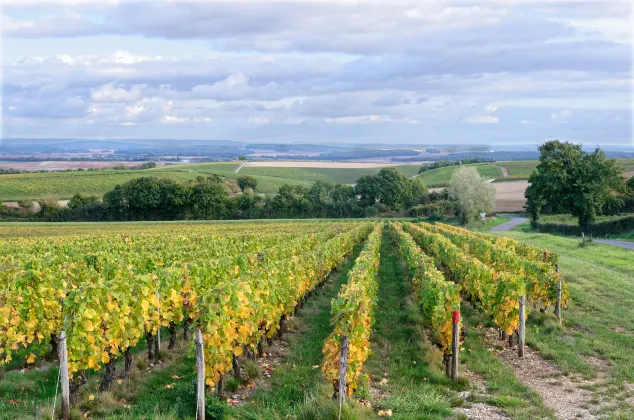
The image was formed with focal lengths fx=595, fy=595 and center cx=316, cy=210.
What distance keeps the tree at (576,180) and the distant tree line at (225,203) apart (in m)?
23.9

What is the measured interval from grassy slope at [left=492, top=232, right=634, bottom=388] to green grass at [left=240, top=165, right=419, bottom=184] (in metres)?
117

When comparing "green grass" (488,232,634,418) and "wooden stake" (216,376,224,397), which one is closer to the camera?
"wooden stake" (216,376,224,397)

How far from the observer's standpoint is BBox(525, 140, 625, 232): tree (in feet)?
174

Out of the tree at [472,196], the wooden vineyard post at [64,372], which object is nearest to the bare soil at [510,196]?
the tree at [472,196]

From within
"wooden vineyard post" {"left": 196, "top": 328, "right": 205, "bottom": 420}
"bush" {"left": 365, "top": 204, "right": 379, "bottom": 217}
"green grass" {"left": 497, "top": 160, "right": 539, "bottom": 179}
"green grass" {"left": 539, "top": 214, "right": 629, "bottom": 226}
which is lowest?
"bush" {"left": 365, "top": 204, "right": 379, "bottom": 217}

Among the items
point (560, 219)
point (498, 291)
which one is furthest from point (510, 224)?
point (498, 291)

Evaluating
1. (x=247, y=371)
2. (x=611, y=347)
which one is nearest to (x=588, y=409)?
(x=611, y=347)

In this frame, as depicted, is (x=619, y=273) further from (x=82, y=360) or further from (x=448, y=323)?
(x=82, y=360)

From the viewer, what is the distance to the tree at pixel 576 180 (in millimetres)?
53000

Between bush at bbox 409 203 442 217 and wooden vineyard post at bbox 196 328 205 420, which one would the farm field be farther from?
wooden vineyard post at bbox 196 328 205 420

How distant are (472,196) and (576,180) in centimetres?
1495

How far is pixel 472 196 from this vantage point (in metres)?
67.9

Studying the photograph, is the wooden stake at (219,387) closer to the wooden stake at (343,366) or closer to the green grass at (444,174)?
the wooden stake at (343,366)

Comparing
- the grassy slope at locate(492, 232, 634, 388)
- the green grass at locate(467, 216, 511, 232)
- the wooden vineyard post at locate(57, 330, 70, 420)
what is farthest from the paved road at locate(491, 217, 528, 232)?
the wooden vineyard post at locate(57, 330, 70, 420)
